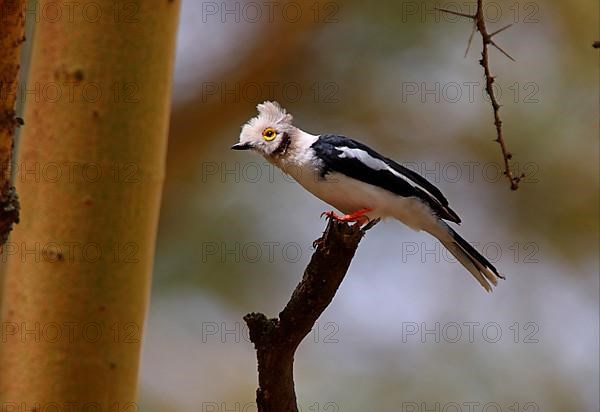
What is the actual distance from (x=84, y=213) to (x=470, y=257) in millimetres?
1249

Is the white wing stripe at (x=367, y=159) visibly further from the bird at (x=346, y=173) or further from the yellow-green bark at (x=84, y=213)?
the yellow-green bark at (x=84, y=213)

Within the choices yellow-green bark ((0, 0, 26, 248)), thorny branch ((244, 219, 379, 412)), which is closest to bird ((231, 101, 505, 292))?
thorny branch ((244, 219, 379, 412))

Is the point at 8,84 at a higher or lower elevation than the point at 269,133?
lower

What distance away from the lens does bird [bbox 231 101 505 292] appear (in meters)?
2.49

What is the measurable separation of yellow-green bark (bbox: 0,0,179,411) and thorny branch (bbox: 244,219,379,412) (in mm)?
537

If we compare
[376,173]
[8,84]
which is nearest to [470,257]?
[376,173]

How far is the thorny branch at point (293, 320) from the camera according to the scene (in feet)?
6.12

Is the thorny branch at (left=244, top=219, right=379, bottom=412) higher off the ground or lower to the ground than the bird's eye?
lower

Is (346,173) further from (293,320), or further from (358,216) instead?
A: (293,320)

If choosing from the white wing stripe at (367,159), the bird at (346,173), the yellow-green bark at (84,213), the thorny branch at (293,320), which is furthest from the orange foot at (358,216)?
the yellow-green bark at (84,213)

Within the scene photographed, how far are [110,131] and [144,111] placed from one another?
0.37 ft

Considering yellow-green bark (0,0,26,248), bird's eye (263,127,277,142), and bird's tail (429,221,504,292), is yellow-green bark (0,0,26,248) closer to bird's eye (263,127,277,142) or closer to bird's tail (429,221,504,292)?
bird's eye (263,127,277,142)

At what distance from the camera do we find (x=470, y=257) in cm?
280

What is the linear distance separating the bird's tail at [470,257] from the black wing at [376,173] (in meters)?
0.15
